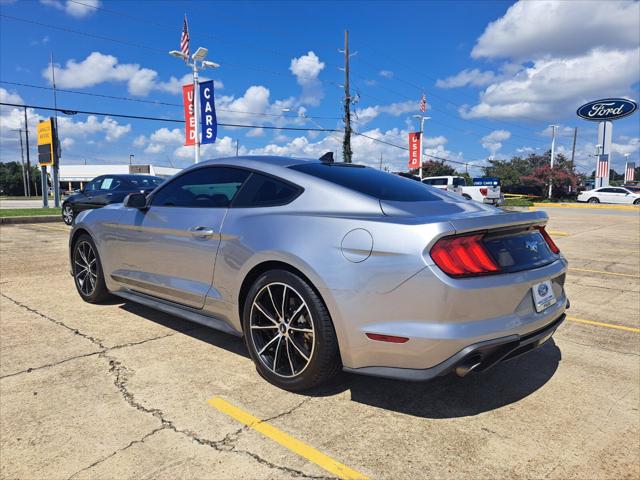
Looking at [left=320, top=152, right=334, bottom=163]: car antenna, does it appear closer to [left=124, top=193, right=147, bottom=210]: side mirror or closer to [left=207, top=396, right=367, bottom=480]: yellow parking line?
[left=124, top=193, right=147, bottom=210]: side mirror

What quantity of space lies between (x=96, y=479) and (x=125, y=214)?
2.67 meters

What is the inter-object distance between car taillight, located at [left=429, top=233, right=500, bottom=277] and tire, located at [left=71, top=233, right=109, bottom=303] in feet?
11.8

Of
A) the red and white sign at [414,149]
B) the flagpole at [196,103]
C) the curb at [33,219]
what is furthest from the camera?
the red and white sign at [414,149]

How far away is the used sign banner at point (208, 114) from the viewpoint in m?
20.6

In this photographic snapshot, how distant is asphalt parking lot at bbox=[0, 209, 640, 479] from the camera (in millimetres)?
2121

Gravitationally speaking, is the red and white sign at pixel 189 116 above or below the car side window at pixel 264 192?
above

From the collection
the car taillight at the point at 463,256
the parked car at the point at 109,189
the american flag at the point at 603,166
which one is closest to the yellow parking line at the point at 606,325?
the car taillight at the point at 463,256

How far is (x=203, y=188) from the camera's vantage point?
12.0ft

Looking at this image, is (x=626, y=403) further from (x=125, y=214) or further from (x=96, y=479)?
(x=125, y=214)

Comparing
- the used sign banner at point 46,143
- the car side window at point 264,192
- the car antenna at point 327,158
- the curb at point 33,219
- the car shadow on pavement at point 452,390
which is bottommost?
the car shadow on pavement at point 452,390

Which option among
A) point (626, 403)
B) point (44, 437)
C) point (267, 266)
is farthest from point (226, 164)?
point (626, 403)

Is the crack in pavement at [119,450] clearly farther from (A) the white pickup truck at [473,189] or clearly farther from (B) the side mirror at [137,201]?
(A) the white pickup truck at [473,189]

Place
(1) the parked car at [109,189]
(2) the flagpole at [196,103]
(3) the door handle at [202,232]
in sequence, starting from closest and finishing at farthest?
(3) the door handle at [202,232] → (1) the parked car at [109,189] → (2) the flagpole at [196,103]

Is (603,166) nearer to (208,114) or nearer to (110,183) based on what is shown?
(208,114)
